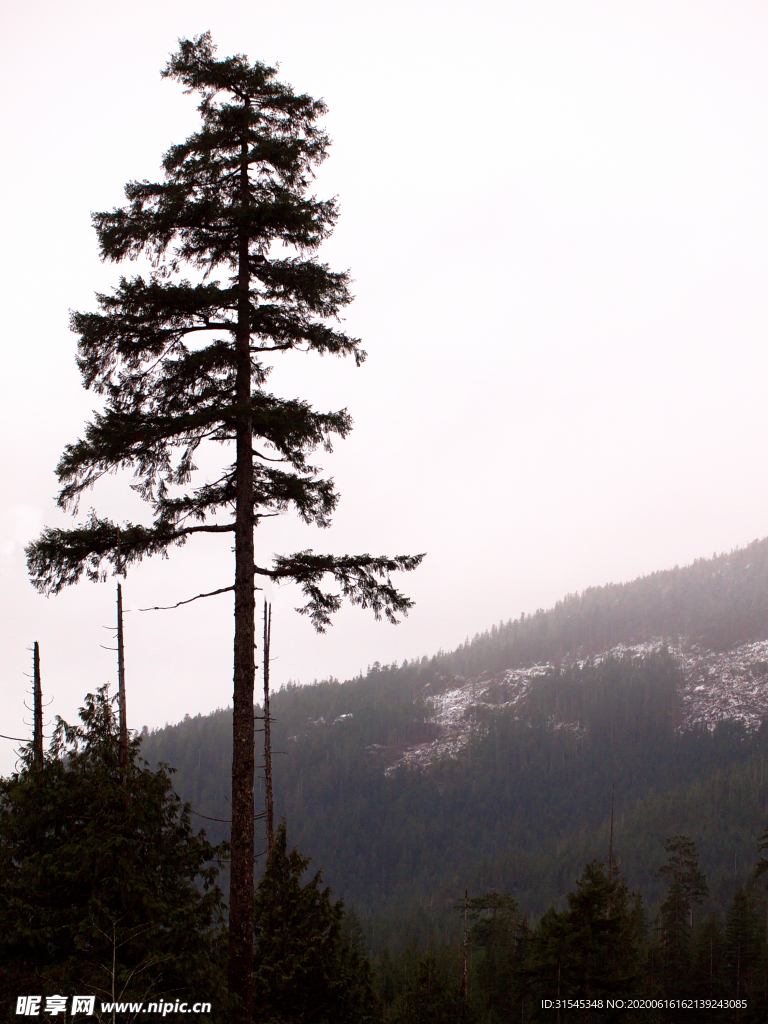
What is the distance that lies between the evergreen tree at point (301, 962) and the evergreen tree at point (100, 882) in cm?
482

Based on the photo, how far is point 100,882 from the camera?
10.8 metres

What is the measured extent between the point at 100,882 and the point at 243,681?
3.24 metres

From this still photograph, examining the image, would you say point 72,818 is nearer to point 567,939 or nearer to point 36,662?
point 36,662

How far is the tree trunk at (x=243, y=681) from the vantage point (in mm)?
11047

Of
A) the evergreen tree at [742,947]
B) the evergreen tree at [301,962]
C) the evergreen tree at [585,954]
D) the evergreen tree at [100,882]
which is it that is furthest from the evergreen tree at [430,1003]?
the evergreen tree at [742,947]

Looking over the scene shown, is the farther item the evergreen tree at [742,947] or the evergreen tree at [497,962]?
the evergreen tree at [497,962]

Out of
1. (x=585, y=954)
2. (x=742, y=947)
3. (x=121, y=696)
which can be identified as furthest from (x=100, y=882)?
(x=742, y=947)

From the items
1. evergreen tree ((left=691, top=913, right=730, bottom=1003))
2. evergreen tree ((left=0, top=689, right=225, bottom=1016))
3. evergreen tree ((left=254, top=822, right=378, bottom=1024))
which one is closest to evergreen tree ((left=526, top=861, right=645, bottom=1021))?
evergreen tree ((left=254, top=822, right=378, bottom=1024))

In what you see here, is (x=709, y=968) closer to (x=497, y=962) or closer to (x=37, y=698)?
(x=497, y=962)

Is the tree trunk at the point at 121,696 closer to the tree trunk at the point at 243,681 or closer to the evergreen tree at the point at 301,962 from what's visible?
the tree trunk at the point at 243,681

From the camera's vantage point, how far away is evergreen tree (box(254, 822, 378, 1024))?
1577 cm

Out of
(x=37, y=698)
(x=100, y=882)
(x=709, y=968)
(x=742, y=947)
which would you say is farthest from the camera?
(x=742, y=947)

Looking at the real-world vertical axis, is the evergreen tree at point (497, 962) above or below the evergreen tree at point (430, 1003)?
below

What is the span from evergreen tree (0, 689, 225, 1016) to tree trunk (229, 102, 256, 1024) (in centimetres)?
35
